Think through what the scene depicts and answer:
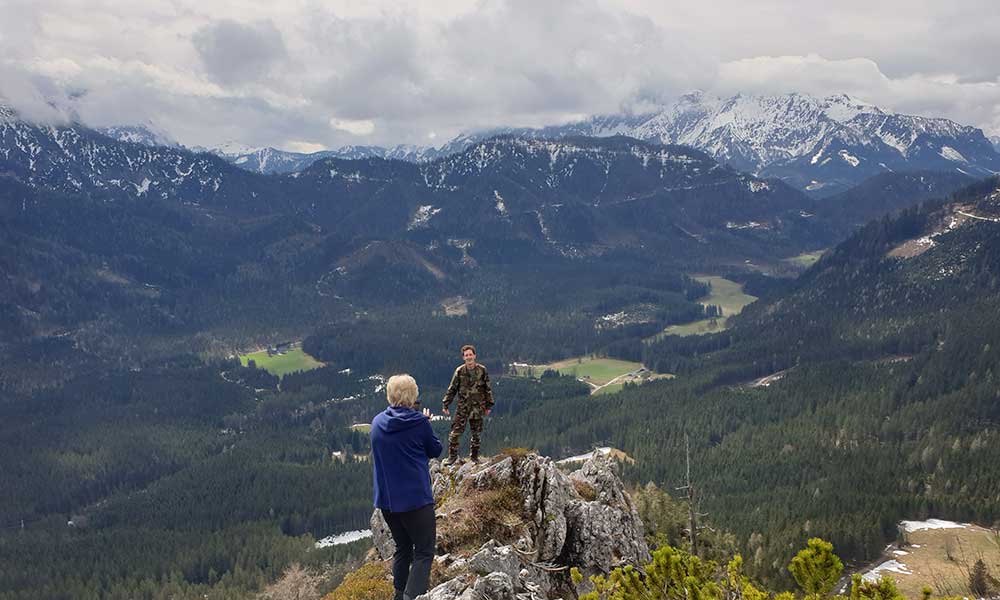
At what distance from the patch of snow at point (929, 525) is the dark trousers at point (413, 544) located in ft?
433

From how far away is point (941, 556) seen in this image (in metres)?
108

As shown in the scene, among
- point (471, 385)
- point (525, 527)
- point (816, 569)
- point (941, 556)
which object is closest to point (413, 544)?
point (471, 385)

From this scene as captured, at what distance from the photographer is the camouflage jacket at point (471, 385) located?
32.1 meters

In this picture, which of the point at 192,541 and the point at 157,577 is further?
the point at 192,541

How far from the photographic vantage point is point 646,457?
587ft

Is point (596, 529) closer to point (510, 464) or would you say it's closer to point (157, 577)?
point (510, 464)

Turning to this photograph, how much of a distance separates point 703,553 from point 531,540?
4311 centimetres

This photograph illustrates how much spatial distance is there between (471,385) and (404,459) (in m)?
13.3

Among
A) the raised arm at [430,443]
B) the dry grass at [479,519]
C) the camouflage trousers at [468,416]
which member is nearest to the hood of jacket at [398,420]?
the raised arm at [430,443]

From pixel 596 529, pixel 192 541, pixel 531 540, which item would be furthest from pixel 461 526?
pixel 192 541

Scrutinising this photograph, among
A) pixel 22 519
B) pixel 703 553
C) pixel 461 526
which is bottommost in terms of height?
pixel 22 519

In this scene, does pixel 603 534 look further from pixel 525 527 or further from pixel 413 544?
pixel 413 544

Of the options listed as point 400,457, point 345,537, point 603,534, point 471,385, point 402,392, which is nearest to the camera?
point 402,392

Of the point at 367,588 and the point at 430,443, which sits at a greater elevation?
the point at 430,443
